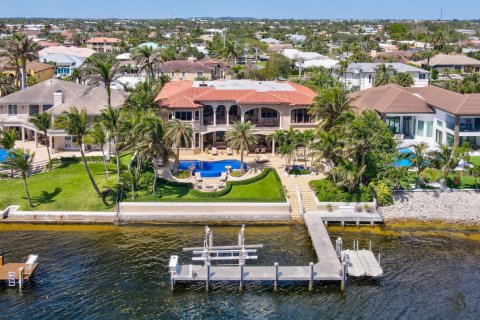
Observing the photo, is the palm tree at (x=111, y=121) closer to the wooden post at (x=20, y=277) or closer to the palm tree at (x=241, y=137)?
the palm tree at (x=241, y=137)

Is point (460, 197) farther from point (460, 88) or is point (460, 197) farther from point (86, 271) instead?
point (460, 88)

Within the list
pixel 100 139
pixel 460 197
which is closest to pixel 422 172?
pixel 460 197

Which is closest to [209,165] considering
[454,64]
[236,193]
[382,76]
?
[236,193]

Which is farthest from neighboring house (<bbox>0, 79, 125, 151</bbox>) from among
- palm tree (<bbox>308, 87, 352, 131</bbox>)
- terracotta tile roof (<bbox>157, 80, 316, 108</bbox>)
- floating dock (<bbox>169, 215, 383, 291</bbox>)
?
floating dock (<bbox>169, 215, 383, 291</bbox>)

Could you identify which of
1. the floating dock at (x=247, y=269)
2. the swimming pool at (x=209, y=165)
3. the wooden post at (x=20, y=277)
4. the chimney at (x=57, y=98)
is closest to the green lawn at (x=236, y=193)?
the swimming pool at (x=209, y=165)

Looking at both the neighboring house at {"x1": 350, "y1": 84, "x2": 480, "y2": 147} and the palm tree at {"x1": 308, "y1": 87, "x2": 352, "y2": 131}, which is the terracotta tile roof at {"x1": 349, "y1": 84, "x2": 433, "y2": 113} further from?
the palm tree at {"x1": 308, "y1": 87, "x2": 352, "y2": 131}

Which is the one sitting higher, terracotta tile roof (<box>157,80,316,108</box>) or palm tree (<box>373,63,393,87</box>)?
palm tree (<box>373,63,393,87</box>)
